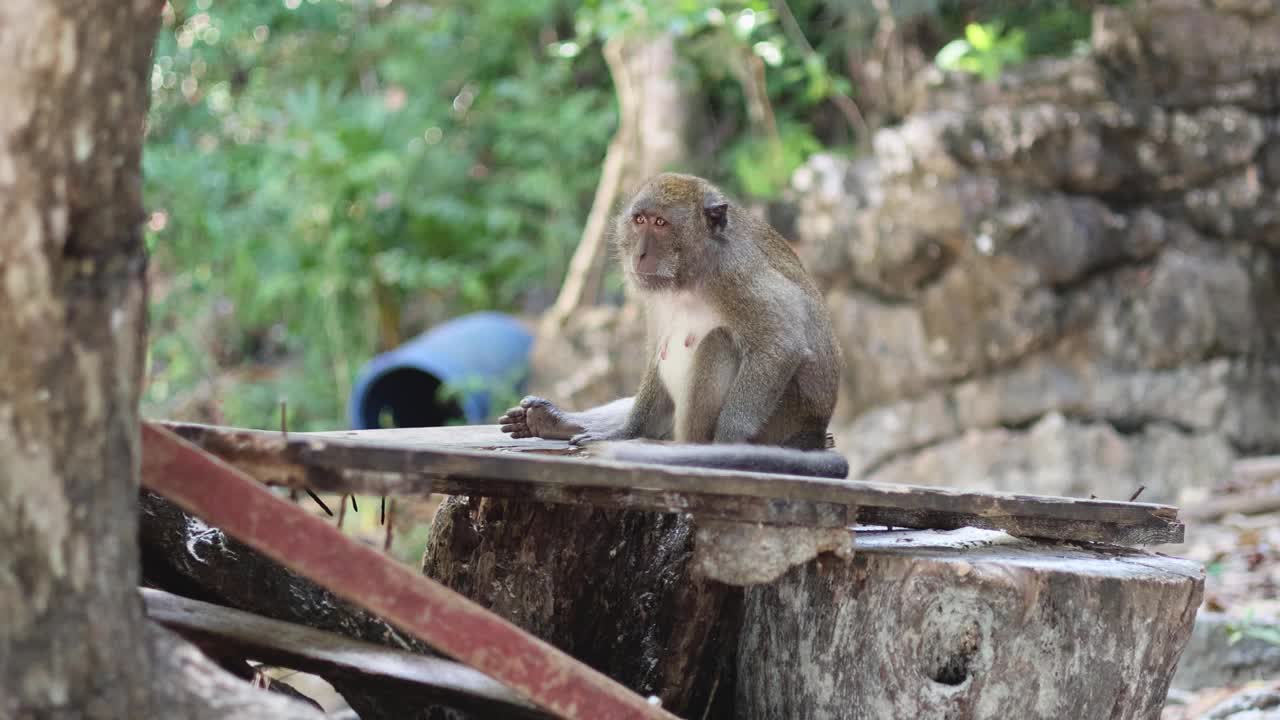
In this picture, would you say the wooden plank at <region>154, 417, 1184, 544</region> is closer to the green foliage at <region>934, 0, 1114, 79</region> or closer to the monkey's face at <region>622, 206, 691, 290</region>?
the monkey's face at <region>622, 206, 691, 290</region>

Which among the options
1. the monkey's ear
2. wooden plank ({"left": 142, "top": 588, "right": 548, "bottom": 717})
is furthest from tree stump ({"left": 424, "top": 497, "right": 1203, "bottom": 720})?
the monkey's ear

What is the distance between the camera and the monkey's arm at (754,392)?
3.75 m

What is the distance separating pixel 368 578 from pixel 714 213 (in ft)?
6.03

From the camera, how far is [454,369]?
30.7ft

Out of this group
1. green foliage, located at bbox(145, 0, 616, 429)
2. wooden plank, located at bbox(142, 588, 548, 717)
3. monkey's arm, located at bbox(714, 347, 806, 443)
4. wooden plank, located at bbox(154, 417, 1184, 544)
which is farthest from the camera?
green foliage, located at bbox(145, 0, 616, 429)

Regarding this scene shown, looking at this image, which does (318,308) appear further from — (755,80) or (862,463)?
(862,463)

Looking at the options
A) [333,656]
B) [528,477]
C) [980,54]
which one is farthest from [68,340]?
[980,54]

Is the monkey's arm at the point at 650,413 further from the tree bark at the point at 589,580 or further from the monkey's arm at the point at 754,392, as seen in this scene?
the monkey's arm at the point at 754,392

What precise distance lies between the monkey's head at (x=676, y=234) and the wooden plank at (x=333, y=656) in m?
1.29

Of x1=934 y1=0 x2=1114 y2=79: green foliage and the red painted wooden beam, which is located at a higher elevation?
x1=934 y1=0 x2=1114 y2=79: green foliage

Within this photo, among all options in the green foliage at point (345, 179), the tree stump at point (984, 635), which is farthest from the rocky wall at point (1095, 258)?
the tree stump at point (984, 635)

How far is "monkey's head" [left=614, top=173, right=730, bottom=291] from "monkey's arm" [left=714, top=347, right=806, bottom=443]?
33 cm

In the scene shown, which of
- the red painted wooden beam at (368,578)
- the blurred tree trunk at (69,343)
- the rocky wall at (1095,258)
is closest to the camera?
the blurred tree trunk at (69,343)

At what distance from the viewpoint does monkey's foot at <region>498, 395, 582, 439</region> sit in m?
3.98
